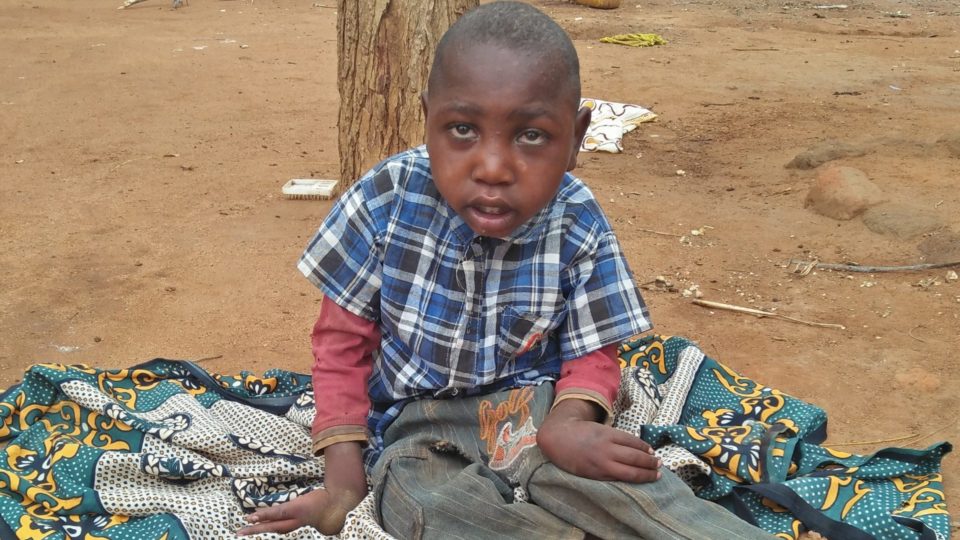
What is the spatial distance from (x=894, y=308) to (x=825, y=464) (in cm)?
151

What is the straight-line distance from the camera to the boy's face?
186 cm

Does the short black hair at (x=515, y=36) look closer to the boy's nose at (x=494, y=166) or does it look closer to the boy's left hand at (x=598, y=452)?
the boy's nose at (x=494, y=166)

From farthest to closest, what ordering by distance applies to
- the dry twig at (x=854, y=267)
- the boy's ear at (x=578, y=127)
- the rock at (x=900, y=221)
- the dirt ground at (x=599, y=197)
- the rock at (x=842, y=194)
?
the rock at (x=842, y=194) → the rock at (x=900, y=221) → the dry twig at (x=854, y=267) → the dirt ground at (x=599, y=197) → the boy's ear at (x=578, y=127)

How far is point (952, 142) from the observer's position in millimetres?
5250

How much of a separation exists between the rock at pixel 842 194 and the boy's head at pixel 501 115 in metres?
3.00

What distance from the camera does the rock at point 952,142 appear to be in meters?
5.18

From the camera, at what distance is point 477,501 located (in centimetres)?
193

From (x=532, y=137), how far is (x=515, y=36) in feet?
0.66

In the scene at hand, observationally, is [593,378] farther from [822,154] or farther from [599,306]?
[822,154]

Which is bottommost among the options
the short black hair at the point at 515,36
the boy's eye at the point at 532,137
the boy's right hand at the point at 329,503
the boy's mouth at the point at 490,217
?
the boy's right hand at the point at 329,503

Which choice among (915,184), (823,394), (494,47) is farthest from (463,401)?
(915,184)

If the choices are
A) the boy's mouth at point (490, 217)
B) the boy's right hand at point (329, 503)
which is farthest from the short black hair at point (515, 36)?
the boy's right hand at point (329, 503)

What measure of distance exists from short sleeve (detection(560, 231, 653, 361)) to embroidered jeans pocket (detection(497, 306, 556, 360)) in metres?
0.06

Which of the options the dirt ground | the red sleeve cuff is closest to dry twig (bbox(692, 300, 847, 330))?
the dirt ground
